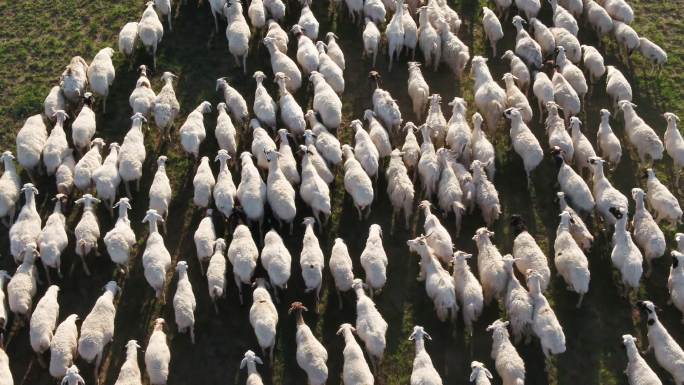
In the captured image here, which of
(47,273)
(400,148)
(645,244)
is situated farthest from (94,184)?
(645,244)

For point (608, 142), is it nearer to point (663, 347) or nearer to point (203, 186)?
point (663, 347)

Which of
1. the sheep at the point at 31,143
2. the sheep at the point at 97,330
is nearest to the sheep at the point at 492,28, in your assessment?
the sheep at the point at 31,143

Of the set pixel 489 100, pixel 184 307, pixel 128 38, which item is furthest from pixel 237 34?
pixel 184 307

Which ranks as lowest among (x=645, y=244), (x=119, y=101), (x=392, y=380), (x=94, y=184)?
(x=392, y=380)

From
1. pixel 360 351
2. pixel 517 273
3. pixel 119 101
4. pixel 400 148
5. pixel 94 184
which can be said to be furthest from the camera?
pixel 119 101

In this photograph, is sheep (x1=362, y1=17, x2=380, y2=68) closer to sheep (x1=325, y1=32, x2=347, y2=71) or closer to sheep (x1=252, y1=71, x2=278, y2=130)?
sheep (x1=325, y1=32, x2=347, y2=71)

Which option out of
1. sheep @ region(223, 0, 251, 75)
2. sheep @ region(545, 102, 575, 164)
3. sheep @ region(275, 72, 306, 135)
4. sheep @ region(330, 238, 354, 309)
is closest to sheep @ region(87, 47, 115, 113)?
sheep @ region(223, 0, 251, 75)

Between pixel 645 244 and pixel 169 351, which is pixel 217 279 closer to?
pixel 169 351
